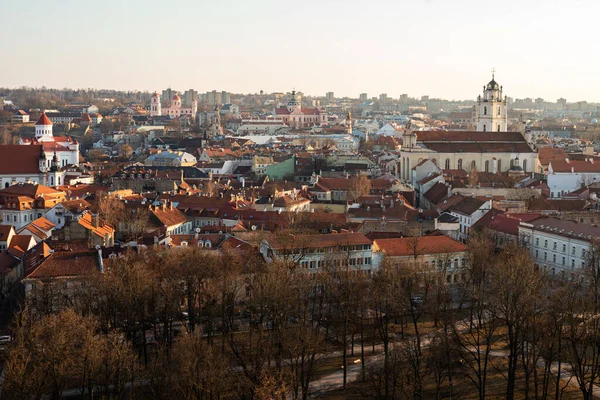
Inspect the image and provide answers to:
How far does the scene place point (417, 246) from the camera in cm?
3862

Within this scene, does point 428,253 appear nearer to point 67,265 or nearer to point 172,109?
point 67,265

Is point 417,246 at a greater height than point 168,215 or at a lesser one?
lesser

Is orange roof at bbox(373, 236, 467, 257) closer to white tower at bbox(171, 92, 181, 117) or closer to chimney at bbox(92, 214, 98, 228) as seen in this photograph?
chimney at bbox(92, 214, 98, 228)

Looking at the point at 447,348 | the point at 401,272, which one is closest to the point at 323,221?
the point at 401,272

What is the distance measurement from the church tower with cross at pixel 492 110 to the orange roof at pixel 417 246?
49.9 meters

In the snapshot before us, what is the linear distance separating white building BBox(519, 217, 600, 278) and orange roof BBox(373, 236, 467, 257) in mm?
4414

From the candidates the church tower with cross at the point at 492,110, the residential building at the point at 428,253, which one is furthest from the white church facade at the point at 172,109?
the residential building at the point at 428,253

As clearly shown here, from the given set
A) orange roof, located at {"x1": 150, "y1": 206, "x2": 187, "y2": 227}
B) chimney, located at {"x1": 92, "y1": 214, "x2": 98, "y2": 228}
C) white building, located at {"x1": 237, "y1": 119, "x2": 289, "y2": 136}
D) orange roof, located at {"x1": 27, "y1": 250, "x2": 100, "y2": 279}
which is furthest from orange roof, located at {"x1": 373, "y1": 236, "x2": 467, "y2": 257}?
white building, located at {"x1": 237, "y1": 119, "x2": 289, "y2": 136}

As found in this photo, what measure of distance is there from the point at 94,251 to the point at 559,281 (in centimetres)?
1981

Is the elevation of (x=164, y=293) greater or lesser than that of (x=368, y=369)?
greater

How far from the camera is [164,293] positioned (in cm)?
2906

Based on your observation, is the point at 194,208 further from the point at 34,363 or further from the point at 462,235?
the point at 34,363

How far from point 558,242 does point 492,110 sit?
48.9 m

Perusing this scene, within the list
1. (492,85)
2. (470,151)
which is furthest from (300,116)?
(470,151)
